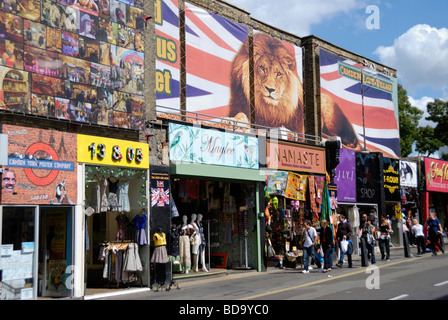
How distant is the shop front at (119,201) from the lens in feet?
49.0

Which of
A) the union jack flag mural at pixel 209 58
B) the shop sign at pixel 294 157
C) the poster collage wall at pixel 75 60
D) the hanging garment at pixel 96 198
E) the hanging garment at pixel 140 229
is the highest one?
the union jack flag mural at pixel 209 58

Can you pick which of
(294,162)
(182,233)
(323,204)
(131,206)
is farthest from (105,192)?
(323,204)

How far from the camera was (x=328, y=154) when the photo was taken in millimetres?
25047

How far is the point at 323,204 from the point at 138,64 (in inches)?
449

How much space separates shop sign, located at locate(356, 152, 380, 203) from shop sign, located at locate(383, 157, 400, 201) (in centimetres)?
83

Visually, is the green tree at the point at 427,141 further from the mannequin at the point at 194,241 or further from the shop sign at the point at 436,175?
the mannequin at the point at 194,241

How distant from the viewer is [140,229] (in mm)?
16000

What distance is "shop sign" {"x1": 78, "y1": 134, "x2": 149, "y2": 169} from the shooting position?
14.6 metres

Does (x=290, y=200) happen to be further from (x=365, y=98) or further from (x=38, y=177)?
(x=365, y=98)

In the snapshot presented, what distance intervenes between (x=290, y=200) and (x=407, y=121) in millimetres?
32606

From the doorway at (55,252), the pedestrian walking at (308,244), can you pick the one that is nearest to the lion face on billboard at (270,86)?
the pedestrian walking at (308,244)

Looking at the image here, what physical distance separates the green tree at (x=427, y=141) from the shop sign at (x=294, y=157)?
3241 cm

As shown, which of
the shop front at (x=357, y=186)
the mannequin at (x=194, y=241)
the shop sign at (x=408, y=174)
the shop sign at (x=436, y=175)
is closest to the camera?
the mannequin at (x=194, y=241)

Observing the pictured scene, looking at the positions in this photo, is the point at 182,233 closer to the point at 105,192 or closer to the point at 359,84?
the point at 105,192
